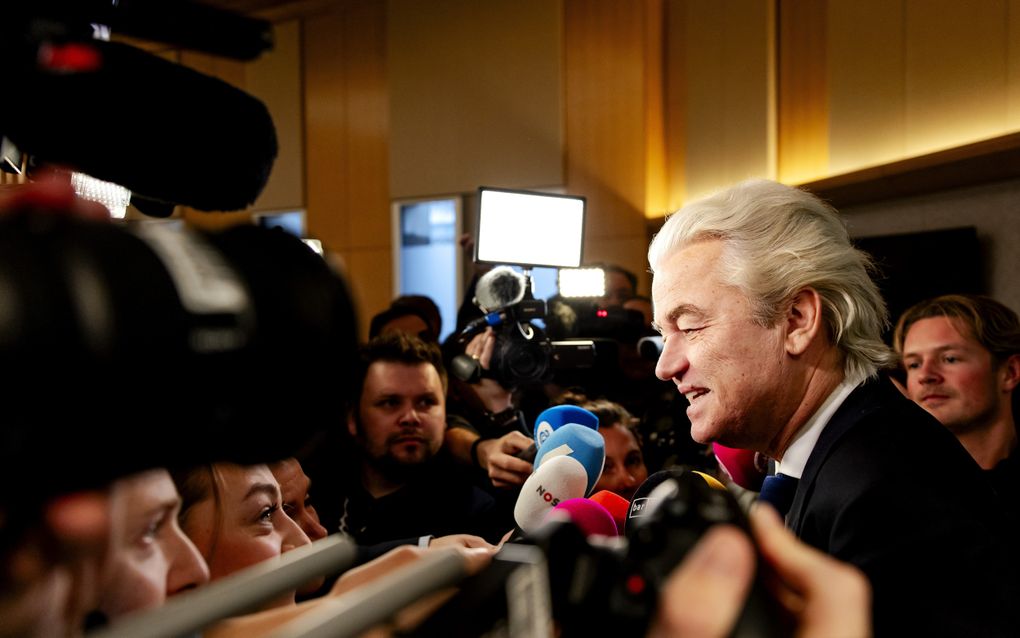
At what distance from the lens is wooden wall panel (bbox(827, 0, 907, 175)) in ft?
13.7

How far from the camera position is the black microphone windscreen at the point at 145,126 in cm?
48

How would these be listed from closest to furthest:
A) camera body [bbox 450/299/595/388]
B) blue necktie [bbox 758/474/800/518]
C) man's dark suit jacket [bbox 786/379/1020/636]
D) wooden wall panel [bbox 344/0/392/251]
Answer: man's dark suit jacket [bbox 786/379/1020/636]
blue necktie [bbox 758/474/800/518]
camera body [bbox 450/299/595/388]
wooden wall panel [bbox 344/0/392/251]

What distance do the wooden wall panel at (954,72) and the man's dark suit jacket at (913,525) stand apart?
3.21 meters

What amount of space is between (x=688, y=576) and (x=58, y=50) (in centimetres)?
47

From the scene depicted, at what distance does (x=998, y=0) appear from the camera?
142 inches

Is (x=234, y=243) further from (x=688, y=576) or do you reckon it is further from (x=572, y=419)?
(x=572, y=419)

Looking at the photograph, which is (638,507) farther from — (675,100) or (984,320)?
(675,100)

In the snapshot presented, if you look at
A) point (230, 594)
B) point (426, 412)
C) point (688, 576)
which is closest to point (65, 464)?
point (230, 594)

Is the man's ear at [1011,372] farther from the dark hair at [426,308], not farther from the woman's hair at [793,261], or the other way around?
the dark hair at [426,308]

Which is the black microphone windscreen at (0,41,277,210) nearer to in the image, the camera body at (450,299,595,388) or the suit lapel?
the suit lapel

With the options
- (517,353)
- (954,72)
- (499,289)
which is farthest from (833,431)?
(954,72)

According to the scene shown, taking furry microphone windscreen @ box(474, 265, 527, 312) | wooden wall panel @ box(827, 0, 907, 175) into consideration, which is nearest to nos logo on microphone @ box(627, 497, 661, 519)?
furry microphone windscreen @ box(474, 265, 527, 312)

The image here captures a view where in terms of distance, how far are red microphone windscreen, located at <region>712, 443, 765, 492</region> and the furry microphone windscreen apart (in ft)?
2.55

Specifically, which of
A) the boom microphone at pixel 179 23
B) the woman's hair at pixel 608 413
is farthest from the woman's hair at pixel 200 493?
the woman's hair at pixel 608 413
